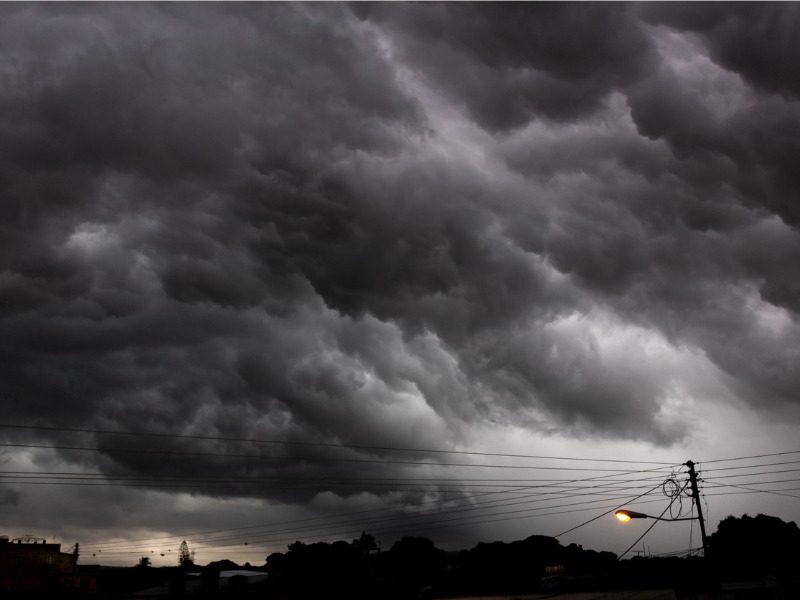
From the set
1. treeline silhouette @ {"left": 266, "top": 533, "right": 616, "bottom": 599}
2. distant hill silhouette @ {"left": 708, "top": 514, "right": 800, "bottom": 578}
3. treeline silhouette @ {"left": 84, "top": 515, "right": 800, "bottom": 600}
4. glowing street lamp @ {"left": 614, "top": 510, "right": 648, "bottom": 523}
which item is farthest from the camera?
distant hill silhouette @ {"left": 708, "top": 514, "right": 800, "bottom": 578}

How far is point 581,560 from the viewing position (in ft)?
420

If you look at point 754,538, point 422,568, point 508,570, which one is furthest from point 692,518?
point 422,568

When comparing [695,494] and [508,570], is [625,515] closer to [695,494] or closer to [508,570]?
[695,494]

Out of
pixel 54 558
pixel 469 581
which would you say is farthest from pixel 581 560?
pixel 54 558

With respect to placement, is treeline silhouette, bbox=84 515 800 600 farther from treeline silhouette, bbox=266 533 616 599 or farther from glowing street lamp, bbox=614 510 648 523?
glowing street lamp, bbox=614 510 648 523

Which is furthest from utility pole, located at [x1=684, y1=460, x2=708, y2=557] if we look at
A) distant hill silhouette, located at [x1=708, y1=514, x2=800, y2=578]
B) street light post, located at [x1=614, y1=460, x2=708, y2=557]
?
distant hill silhouette, located at [x1=708, y1=514, x2=800, y2=578]

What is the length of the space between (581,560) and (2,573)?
100543 millimetres

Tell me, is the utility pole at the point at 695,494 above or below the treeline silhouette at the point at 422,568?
above

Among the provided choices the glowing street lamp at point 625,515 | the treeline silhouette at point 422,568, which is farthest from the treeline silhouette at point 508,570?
the glowing street lamp at point 625,515

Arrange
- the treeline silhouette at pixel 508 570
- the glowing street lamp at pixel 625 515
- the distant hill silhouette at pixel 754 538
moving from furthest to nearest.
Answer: the distant hill silhouette at pixel 754 538, the treeline silhouette at pixel 508 570, the glowing street lamp at pixel 625 515

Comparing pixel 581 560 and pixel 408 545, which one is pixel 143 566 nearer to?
pixel 408 545

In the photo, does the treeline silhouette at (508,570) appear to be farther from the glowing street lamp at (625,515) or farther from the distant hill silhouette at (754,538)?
the glowing street lamp at (625,515)

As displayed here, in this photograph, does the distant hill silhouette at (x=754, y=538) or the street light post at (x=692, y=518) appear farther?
the distant hill silhouette at (x=754, y=538)

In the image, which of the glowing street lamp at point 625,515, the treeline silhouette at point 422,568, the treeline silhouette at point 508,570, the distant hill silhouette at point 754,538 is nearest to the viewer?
the glowing street lamp at point 625,515
